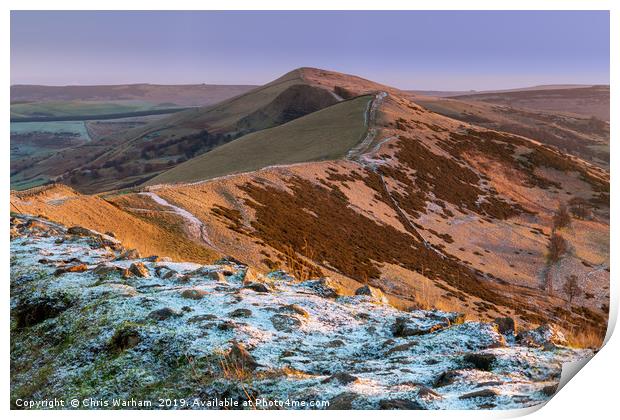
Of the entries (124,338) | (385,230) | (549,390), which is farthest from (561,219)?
(124,338)

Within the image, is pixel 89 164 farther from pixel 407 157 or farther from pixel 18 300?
pixel 18 300

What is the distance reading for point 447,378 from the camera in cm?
760

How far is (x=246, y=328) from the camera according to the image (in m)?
8.79

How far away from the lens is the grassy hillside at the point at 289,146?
7238 cm

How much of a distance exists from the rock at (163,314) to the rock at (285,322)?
1648 millimetres

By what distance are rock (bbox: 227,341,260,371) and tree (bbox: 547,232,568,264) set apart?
6007 centimetres

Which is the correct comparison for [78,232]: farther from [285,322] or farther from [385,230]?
[385,230]

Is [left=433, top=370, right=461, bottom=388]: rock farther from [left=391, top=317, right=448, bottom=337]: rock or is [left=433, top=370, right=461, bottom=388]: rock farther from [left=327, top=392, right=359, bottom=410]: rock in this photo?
[left=391, top=317, right=448, bottom=337]: rock

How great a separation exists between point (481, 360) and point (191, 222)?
2361cm

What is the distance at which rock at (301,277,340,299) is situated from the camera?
11.3 meters

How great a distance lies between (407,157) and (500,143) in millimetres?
31638

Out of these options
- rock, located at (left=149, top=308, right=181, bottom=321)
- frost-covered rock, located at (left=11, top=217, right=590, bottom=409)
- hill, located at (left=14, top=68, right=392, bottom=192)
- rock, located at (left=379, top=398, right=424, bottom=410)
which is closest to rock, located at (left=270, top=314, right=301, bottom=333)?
frost-covered rock, located at (left=11, top=217, right=590, bottom=409)

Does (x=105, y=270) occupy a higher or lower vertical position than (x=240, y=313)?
higher

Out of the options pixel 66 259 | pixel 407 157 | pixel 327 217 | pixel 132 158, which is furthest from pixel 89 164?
pixel 66 259
